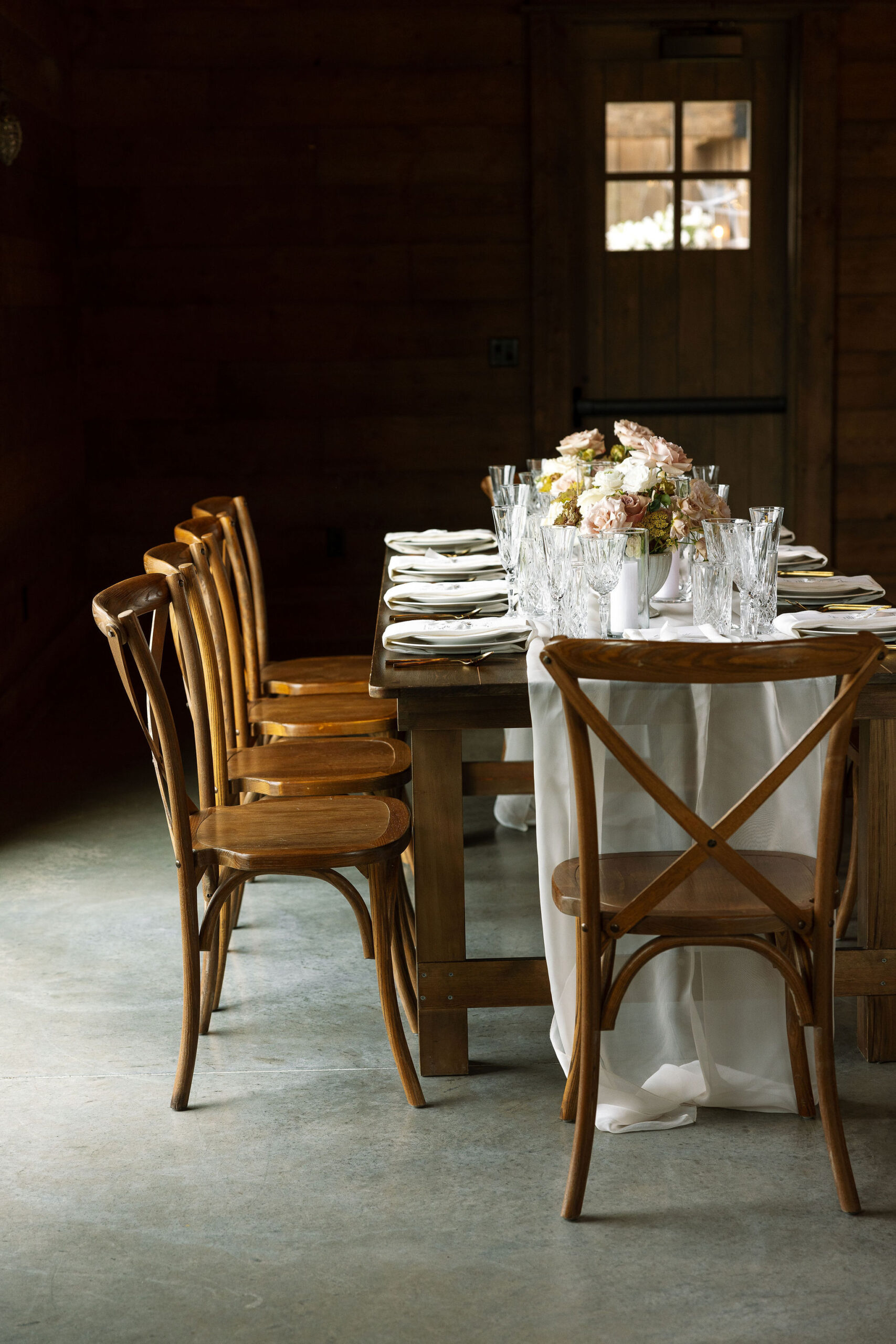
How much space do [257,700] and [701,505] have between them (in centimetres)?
122

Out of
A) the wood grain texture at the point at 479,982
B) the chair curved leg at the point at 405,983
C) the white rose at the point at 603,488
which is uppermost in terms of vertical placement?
the white rose at the point at 603,488

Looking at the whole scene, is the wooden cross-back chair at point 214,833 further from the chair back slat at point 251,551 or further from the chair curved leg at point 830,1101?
the chair back slat at point 251,551

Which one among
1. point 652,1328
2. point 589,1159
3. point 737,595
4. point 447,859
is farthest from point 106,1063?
point 737,595

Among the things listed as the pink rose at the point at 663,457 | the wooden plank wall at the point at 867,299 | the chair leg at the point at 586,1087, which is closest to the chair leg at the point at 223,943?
the chair leg at the point at 586,1087

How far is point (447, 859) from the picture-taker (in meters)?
2.23

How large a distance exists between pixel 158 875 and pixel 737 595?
1.49 m

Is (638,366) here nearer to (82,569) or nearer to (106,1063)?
(82,569)

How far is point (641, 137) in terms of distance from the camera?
5.46m

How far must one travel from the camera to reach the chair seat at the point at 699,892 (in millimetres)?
1858

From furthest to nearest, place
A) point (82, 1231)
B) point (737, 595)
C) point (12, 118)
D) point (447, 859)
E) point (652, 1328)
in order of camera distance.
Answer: point (12, 118) < point (737, 595) < point (447, 859) < point (82, 1231) < point (652, 1328)

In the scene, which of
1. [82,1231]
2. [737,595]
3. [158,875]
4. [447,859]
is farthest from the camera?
[158,875]

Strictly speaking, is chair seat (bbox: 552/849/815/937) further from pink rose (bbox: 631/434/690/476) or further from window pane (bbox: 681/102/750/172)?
window pane (bbox: 681/102/750/172)

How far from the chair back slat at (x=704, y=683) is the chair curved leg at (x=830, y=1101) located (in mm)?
116

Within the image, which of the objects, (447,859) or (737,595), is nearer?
(447,859)
